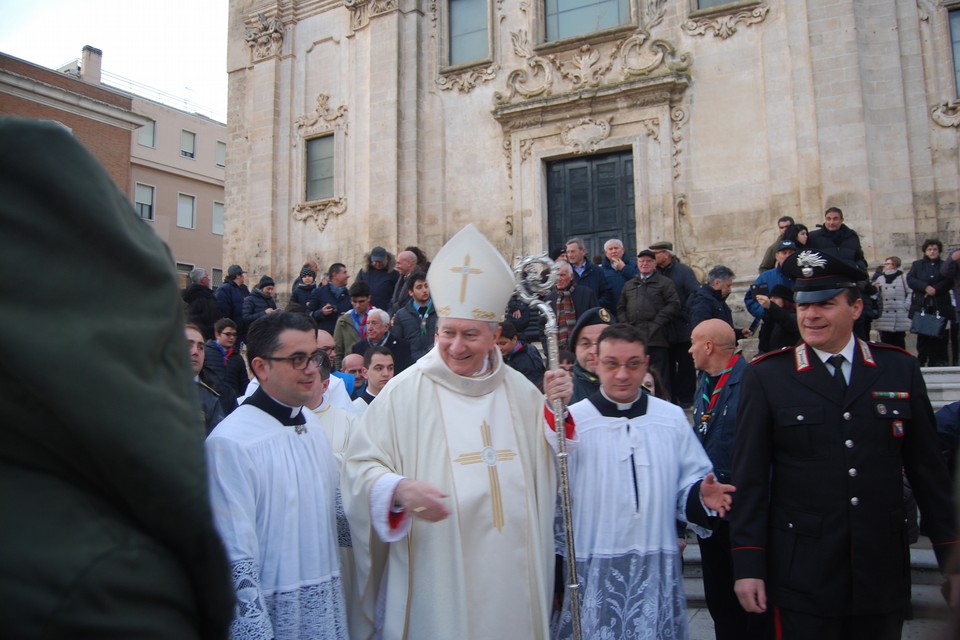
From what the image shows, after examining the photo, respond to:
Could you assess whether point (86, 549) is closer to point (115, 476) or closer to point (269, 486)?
point (115, 476)

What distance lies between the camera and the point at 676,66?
14.3 m

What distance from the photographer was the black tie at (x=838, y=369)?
3502 millimetres

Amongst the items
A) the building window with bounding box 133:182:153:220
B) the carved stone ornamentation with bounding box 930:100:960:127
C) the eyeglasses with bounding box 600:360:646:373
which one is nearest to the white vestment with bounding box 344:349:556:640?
the eyeglasses with bounding box 600:360:646:373

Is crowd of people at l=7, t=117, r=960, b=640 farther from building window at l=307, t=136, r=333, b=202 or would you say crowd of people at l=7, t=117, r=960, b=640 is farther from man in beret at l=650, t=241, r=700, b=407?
building window at l=307, t=136, r=333, b=202

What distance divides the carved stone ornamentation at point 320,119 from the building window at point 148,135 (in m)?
22.6

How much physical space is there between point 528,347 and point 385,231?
30.4 feet

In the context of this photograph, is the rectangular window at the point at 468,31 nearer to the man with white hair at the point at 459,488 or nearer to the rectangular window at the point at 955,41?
the rectangular window at the point at 955,41

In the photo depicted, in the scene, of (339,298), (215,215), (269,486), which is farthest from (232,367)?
(215,215)

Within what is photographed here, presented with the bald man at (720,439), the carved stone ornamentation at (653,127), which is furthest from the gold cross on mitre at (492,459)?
the carved stone ornamentation at (653,127)

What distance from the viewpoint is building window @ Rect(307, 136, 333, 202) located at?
17.9 meters

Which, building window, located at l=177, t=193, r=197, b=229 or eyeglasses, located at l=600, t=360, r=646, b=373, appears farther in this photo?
building window, located at l=177, t=193, r=197, b=229

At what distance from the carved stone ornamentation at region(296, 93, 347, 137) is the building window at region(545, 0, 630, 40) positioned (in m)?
5.12

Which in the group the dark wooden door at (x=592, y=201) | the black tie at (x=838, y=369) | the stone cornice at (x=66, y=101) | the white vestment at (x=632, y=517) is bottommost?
the white vestment at (x=632, y=517)

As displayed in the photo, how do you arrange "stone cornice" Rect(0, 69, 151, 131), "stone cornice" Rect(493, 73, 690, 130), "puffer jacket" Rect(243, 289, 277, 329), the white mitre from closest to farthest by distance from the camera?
the white mitre
"puffer jacket" Rect(243, 289, 277, 329)
"stone cornice" Rect(493, 73, 690, 130)
"stone cornice" Rect(0, 69, 151, 131)
